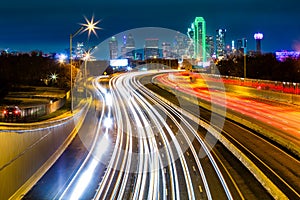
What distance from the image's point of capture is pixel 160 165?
85.4 feet

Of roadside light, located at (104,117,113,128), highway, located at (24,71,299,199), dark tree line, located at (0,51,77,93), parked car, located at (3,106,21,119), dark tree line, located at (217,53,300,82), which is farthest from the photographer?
dark tree line, located at (0,51,77,93)

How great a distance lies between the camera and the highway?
20.1 meters

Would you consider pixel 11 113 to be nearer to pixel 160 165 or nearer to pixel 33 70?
pixel 160 165

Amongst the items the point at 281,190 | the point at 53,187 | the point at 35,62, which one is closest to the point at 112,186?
the point at 53,187

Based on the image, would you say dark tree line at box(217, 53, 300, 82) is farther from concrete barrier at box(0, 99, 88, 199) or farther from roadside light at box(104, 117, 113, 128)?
concrete barrier at box(0, 99, 88, 199)

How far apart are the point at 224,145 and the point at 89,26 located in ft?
43.6

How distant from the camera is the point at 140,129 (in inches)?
1601

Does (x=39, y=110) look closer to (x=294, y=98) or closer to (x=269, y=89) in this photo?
(x=294, y=98)

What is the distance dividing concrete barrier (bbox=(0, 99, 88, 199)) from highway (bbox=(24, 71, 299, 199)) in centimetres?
51

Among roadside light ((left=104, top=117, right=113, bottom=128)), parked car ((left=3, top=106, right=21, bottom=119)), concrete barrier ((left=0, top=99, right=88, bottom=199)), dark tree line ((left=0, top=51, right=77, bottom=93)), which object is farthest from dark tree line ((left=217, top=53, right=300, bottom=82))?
concrete barrier ((left=0, top=99, right=88, bottom=199))

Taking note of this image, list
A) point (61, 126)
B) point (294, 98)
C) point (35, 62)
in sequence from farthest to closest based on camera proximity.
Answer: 1. point (35, 62)
2. point (294, 98)
3. point (61, 126)

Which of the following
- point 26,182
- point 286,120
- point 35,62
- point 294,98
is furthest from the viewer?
point 35,62

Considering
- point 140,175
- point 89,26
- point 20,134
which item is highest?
point 89,26

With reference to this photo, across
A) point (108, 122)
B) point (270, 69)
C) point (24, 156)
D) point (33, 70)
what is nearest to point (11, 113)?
point (108, 122)
